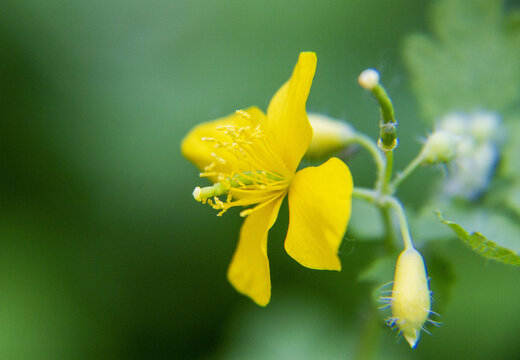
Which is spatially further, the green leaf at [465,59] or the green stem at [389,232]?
the green leaf at [465,59]

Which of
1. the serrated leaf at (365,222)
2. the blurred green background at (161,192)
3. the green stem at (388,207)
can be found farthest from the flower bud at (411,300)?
the blurred green background at (161,192)

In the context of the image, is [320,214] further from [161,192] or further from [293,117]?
[161,192]

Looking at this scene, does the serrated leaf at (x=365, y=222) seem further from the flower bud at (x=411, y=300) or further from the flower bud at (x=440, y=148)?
the flower bud at (x=411, y=300)

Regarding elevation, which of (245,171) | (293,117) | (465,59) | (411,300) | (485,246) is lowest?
(411,300)

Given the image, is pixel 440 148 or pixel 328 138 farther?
pixel 328 138

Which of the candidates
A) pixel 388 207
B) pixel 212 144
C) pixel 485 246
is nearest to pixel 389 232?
pixel 388 207

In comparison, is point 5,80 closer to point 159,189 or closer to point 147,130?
point 147,130

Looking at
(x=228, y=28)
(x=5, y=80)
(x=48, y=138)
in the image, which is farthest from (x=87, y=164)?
(x=228, y=28)
